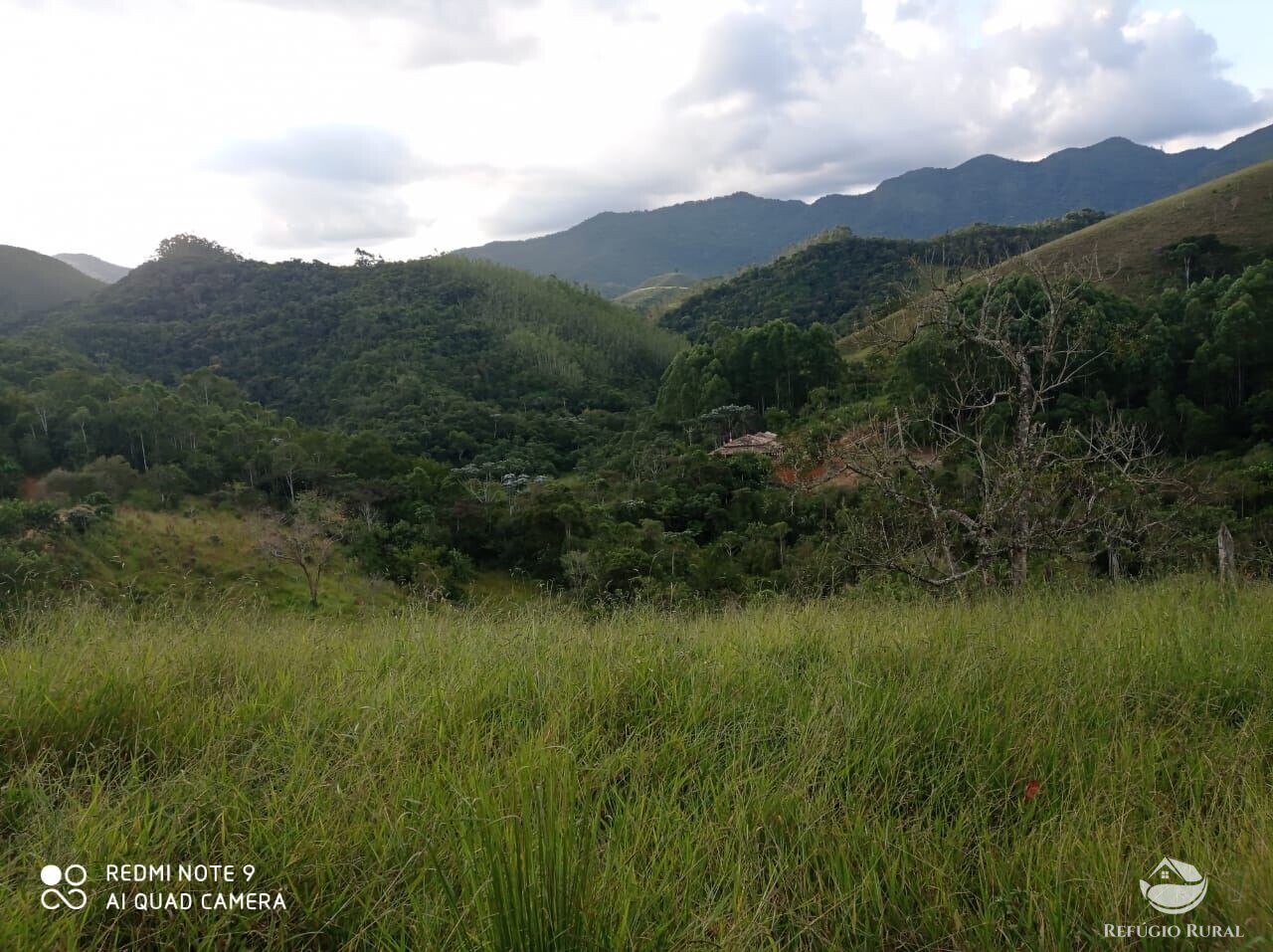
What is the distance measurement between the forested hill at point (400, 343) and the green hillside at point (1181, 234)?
31.4 metres

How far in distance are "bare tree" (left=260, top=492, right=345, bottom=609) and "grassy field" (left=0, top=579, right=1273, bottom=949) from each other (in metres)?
22.1

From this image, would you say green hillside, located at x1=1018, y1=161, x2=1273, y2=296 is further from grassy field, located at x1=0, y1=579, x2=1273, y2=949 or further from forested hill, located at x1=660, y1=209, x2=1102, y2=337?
grassy field, located at x1=0, y1=579, x2=1273, y2=949

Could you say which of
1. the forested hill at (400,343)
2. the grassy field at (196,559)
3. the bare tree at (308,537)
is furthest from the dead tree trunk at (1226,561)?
the forested hill at (400,343)

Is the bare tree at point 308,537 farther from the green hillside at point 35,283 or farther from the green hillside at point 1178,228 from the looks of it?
the green hillside at point 35,283

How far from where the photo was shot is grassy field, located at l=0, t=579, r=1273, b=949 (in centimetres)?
145

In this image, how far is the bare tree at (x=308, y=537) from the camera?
2472cm

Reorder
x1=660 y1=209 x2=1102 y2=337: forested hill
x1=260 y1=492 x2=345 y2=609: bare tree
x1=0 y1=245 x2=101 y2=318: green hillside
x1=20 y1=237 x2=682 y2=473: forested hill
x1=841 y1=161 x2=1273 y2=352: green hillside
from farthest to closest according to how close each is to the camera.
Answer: x1=0 y1=245 x2=101 y2=318: green hillside → x1=660 y1=209 x2=1102 y2=337: forested hill → x1=20 y1=237 x2=682 y2=473: forested hill → x1=841 y1=161 x2=1273 y2=352: green hillside → x1=260 y1=492 x2=345 y2=609: bare tree

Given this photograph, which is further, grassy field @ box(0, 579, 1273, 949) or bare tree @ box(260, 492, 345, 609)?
bare tree @ box(260, 492, 345, 609)

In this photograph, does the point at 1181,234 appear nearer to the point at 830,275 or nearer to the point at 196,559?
the point at 830,275

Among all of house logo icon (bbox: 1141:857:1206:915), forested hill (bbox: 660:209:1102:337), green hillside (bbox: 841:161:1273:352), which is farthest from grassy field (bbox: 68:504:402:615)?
forested hill (bbox: 660:209:1102:337)

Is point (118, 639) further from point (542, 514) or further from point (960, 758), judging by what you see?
point (542, 514)

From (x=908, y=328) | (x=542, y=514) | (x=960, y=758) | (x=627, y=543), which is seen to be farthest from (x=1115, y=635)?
(x=542, y=514)

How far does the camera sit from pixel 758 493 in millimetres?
32156

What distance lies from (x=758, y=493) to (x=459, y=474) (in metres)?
22.9
